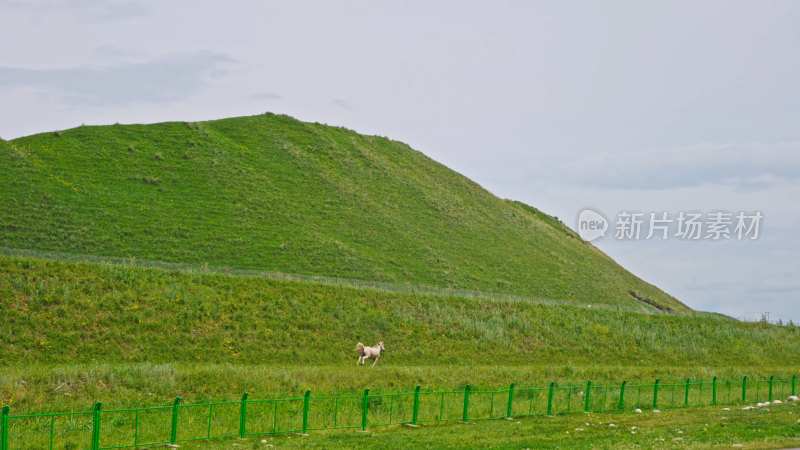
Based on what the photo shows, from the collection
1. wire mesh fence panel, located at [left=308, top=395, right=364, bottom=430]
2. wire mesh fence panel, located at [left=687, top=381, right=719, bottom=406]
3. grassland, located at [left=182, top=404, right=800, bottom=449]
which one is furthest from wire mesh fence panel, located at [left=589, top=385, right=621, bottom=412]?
wire mesh fence panel, located at [left=308, top=395, right=364, bottom=430]

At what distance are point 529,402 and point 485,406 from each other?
2.82 metres

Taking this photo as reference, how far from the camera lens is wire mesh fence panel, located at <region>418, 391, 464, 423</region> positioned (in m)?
25.1

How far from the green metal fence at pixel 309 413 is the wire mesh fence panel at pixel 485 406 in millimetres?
38

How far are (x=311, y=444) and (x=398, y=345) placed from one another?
83.9 feet

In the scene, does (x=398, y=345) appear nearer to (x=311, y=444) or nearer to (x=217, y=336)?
(x=217, y=336)

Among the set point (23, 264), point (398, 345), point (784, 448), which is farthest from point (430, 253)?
point (784, 448)

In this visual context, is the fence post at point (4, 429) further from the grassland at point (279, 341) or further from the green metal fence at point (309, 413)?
the grassland at point (279, 341)

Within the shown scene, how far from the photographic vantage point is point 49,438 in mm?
19594

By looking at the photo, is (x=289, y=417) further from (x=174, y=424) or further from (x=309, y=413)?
(x=174, y=424)

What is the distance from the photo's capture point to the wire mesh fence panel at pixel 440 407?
25109mm

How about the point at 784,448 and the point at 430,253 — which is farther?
the point at 430,253

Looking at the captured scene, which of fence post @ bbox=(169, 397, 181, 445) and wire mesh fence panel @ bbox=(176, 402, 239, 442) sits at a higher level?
fence post @ bbox=(169, 397, 181, 445)

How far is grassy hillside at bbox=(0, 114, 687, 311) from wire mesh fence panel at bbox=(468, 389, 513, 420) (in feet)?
120

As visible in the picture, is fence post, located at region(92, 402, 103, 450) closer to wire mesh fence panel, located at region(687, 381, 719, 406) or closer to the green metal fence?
the green metal fence
